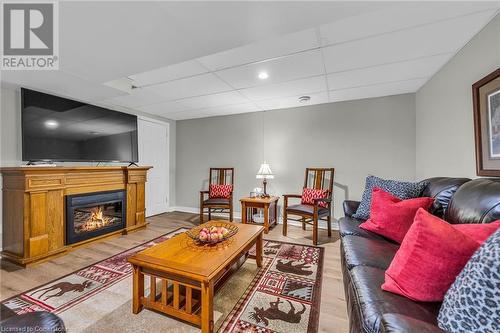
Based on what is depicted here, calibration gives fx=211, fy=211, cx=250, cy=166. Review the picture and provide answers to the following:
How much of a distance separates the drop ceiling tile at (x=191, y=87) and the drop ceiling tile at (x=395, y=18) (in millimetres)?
1414

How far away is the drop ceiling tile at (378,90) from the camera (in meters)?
2.82

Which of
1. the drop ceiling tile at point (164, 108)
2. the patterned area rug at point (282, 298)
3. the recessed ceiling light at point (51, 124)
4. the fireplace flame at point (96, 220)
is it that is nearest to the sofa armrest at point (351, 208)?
the patterned area rug at point (282, 298)

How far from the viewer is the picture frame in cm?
157

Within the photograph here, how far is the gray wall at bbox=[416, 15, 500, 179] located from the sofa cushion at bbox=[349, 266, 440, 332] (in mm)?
1621

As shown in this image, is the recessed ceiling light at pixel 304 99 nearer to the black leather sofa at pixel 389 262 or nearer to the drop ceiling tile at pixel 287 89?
the drop ceiling tile at pixel 287 89

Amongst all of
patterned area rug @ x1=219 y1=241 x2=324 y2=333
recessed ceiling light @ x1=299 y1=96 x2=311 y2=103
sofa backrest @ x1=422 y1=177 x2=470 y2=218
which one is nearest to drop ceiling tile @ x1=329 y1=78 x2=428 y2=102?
recessed ceiling light @ x1=299 y1=96 x2=311 y2=103

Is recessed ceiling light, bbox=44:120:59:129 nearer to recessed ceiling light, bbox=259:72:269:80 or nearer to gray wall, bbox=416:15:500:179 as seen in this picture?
recessed ceiling light, bbox=259:72:269:80

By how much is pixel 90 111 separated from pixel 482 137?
4.51 meters

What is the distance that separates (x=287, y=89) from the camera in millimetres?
3000

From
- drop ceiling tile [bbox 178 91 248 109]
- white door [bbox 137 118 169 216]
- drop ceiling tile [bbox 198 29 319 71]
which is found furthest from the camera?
white door [bbox 137 118 169 216]

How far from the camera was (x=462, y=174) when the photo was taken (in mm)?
2025

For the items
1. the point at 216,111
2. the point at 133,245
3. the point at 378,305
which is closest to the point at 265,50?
the point at 378,305

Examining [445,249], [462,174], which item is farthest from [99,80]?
[462,174]

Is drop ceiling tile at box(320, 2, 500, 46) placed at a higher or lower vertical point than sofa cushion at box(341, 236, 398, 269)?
higher
